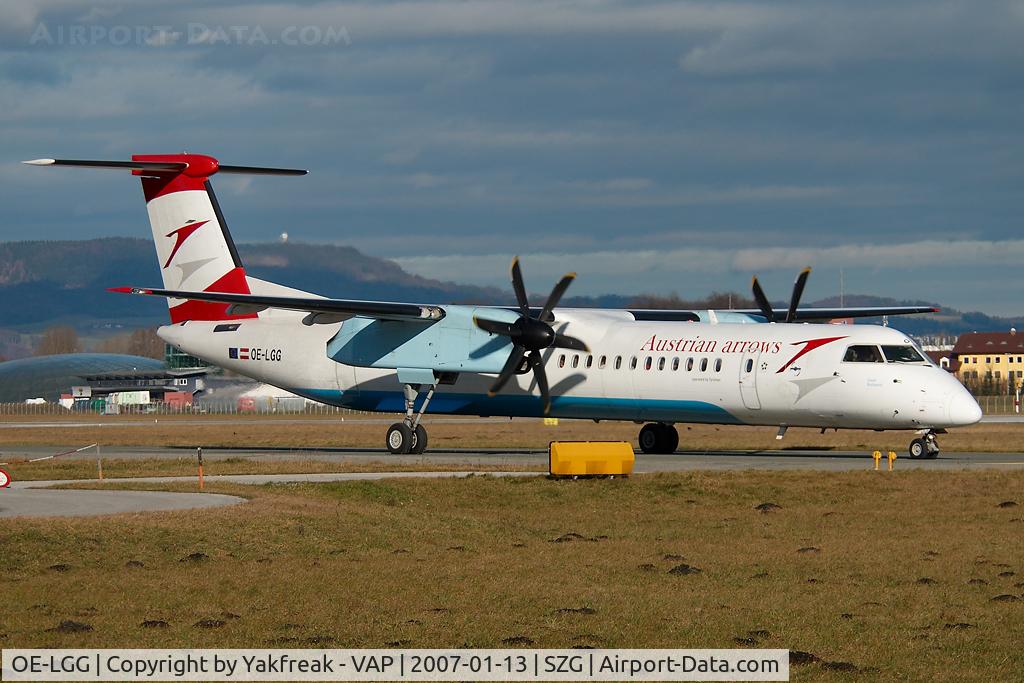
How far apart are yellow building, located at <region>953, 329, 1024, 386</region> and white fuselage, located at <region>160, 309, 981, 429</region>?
15442cm

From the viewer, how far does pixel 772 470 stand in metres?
32.7

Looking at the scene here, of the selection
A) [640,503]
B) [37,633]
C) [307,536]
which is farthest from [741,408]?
[37,633]

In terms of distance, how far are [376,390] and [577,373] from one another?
666 centimetres

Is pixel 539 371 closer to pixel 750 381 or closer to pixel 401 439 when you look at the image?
pixel 401 439

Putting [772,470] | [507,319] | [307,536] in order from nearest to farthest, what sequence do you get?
1. [307,536]
2. [772,470]
3. [507,319]

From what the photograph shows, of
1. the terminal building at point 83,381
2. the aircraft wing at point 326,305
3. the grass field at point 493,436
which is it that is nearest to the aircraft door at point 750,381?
the grass field at point 493,436

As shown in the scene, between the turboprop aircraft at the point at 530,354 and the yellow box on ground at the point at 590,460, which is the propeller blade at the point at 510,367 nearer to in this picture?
the turboprop aircraft at the point at 530,354

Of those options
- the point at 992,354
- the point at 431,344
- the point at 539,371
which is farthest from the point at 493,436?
the point at 992,354

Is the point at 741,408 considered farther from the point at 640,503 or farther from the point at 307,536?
the point at 307,536

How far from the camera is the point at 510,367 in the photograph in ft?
130

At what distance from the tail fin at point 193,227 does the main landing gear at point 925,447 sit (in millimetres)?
21511

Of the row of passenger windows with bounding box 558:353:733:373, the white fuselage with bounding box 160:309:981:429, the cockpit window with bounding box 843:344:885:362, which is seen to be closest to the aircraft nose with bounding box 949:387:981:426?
the white fuselage with bounding box 160:309:981:429

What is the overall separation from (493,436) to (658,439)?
17.5 meters

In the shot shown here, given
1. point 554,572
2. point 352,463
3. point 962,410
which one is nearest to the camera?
point 554,572
